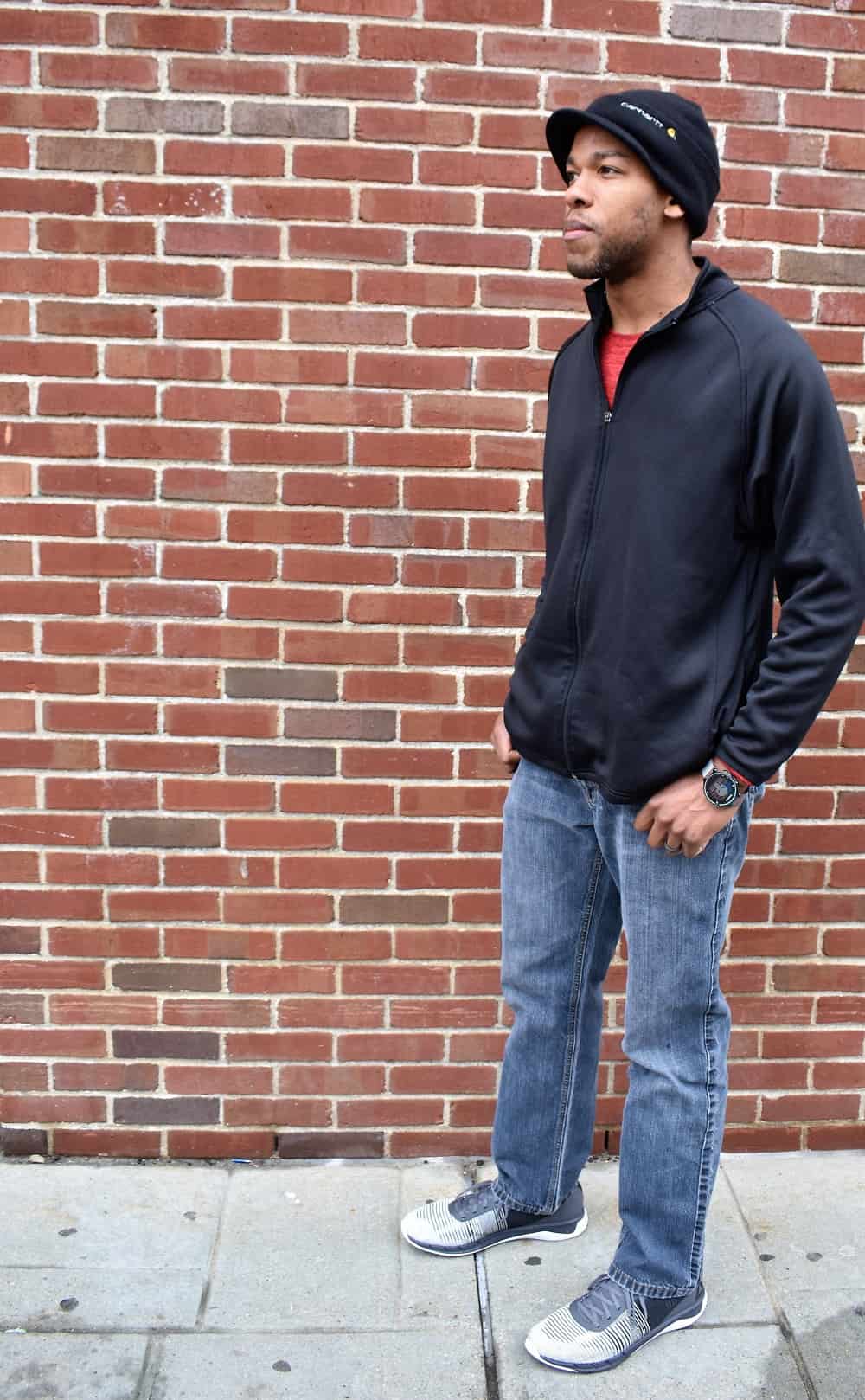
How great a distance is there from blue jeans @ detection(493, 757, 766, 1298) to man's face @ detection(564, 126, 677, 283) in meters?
0.92

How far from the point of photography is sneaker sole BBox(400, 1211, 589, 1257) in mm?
2625

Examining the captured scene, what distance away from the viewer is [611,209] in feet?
6.97

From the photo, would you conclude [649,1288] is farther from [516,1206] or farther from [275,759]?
[275,759]

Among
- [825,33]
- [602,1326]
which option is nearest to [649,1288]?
[602,1326]

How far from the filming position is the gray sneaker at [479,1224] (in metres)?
2.63

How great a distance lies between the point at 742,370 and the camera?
6.69 ft

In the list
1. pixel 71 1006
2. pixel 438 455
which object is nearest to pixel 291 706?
pixel 438 455

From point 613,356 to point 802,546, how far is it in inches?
20.4

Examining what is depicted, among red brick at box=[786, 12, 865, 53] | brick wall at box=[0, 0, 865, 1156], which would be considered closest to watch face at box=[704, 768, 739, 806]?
brick wall at box=[0, 0, 865, 1156]

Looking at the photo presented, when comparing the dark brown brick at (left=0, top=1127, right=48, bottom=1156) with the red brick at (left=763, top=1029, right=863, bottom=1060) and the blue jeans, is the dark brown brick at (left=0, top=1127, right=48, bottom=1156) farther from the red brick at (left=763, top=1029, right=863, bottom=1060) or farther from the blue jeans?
the red brick at (left=763, top=1029, right=863, bottom=1060)

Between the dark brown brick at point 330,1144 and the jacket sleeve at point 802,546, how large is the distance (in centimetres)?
147

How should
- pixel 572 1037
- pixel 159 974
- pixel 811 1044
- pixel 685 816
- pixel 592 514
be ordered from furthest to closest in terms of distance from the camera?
pixel 811 1044 < pixel 159 974 < pixel 572 1037 < pixel 592 514 < pixel 685 816

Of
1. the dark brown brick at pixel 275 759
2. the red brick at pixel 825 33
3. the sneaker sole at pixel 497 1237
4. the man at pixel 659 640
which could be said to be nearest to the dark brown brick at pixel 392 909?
the dark brown brick at pixel 275 759

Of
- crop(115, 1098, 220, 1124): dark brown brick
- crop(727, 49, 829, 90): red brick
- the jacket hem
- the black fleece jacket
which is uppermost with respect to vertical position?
crop(727, 49, 829, 90): red brick
